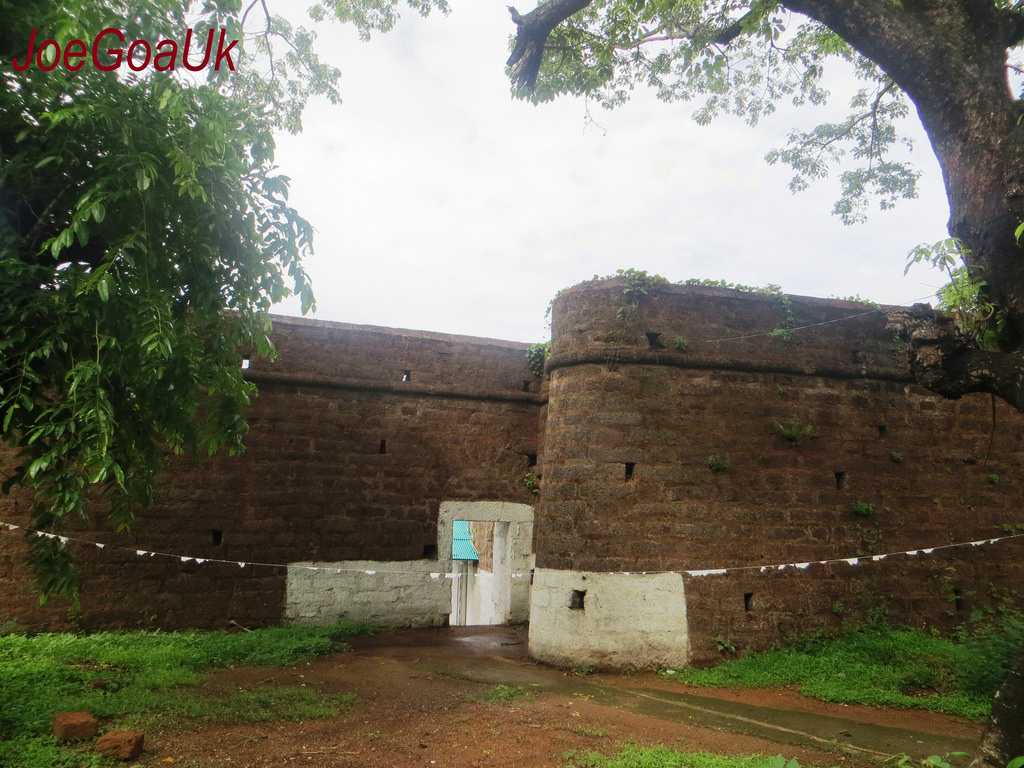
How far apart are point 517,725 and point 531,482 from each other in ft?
17.2

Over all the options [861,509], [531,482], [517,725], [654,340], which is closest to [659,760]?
[517,725]

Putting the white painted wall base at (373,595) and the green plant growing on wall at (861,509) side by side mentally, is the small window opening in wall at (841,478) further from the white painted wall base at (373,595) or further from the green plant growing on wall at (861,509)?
the white painted wall base at (373,595)

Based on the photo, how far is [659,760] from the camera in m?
4.41

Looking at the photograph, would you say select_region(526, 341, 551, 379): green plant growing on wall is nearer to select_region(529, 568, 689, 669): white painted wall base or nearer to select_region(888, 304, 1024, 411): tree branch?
select_region(529, 568, 689, 669): white painted wall base

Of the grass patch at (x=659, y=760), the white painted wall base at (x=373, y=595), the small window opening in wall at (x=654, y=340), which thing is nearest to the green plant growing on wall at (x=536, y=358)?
the small window opening in wall at (x=654, y=340)

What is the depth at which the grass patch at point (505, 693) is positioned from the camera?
6016mm

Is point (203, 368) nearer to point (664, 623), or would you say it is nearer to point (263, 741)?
point (263, 741)

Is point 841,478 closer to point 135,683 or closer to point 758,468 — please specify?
point 758,468

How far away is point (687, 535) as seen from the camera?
7746mm

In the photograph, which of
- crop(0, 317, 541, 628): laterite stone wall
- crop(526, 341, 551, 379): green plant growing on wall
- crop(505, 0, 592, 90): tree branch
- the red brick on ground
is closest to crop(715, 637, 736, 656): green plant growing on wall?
crop(0, 317, 541, 628): laterite stone wall

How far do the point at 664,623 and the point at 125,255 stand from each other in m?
6.02

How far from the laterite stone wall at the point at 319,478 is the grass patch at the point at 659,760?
18.0 ft

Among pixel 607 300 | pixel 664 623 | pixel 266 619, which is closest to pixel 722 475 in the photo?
pixel 664 623

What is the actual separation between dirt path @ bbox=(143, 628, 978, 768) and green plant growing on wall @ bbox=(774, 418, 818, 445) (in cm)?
287
